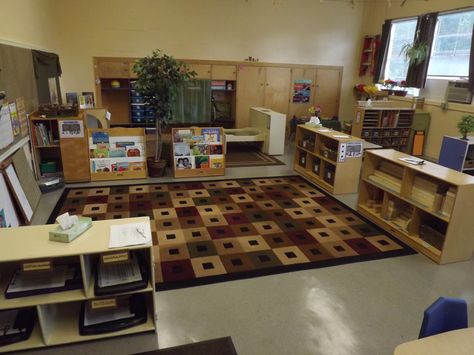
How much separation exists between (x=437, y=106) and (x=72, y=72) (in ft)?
25.5

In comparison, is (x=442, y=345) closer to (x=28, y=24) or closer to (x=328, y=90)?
(x=28, y=24)

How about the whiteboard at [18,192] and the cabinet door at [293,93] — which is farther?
the cabinet door at [293,93]

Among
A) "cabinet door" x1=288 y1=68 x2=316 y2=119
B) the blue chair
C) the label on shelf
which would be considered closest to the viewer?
the blue chair

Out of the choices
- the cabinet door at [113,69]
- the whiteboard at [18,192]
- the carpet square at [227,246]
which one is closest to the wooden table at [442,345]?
the carpet square at [227,246]

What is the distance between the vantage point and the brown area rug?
6301 millimetres

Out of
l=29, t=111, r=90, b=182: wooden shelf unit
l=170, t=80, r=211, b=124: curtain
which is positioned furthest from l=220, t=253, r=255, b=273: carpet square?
l=170, t=80, r=211, b=124: curtain

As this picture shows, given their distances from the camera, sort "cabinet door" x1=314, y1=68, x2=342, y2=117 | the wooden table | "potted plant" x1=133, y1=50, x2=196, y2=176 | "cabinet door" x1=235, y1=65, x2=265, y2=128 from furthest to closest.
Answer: "cabinet door" x1=314, y1=68, x2=342, y2=117
"cabinet door" x1=235, y1=65, x2=265, y2=128
"potted plant" x1=133, y1=50, x2=196, y2=176
the wooden table

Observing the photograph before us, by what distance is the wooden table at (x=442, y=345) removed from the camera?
1321mm

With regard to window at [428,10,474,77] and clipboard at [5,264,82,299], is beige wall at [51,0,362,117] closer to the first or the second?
window at [428,10,474,77]

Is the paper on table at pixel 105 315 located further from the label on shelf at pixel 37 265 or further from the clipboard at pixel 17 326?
the label on shelf at pixel 37 265

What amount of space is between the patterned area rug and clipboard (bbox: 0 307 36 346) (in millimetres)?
907

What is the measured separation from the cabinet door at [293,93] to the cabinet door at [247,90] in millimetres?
811

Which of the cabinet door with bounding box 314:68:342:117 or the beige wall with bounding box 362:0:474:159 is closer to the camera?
the beige wall with bounding box 362:0:474:159

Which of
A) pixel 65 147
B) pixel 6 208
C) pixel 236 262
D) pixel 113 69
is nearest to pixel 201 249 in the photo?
pixel 236 262
